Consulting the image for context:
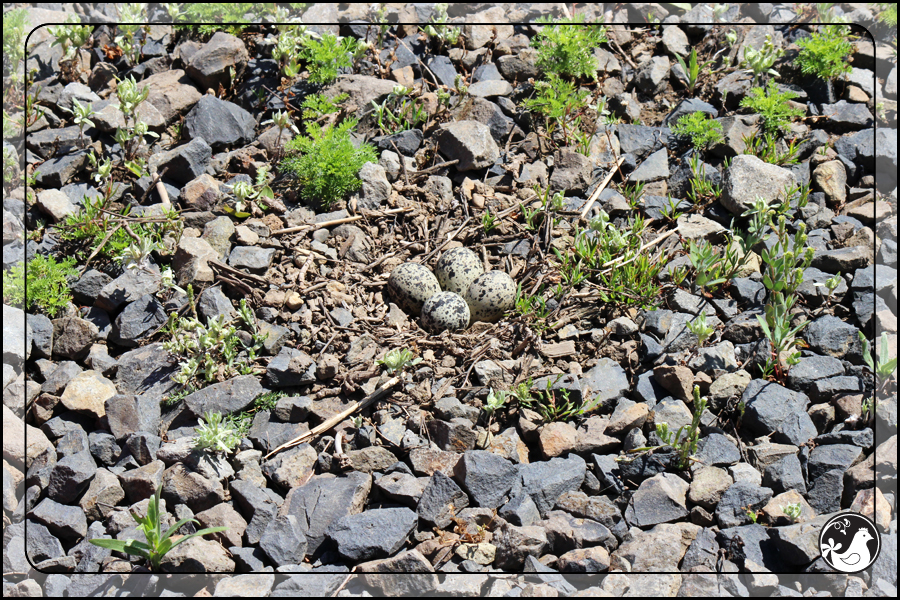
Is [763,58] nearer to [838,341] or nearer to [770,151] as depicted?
[770,151]

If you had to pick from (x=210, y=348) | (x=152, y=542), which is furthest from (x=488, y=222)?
(x=152, y=542)

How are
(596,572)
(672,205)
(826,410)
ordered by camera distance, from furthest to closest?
1. (672,205)
2. (826,410)
3. (596,572)

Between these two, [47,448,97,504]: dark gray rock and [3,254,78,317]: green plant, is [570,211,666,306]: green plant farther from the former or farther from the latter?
[3,254,78,317]: green plant

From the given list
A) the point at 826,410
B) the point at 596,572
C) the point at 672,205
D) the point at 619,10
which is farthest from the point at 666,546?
the point at 619,10

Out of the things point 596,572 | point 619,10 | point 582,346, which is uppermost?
point 619,10

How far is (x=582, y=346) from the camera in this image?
429 centimetres

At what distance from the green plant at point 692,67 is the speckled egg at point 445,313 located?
2710 mm

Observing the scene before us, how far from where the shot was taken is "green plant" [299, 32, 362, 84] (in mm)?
5543

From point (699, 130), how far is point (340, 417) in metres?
3.17

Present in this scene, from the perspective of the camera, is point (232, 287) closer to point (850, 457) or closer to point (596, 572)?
point (596, 572)

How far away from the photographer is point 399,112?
5.47 metres

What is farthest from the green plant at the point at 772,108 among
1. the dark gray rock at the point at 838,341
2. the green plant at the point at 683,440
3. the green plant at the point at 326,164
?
the green plant at the point at 326,164

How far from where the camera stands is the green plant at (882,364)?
3.96 meters

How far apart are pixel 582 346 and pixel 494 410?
70 centimetres
